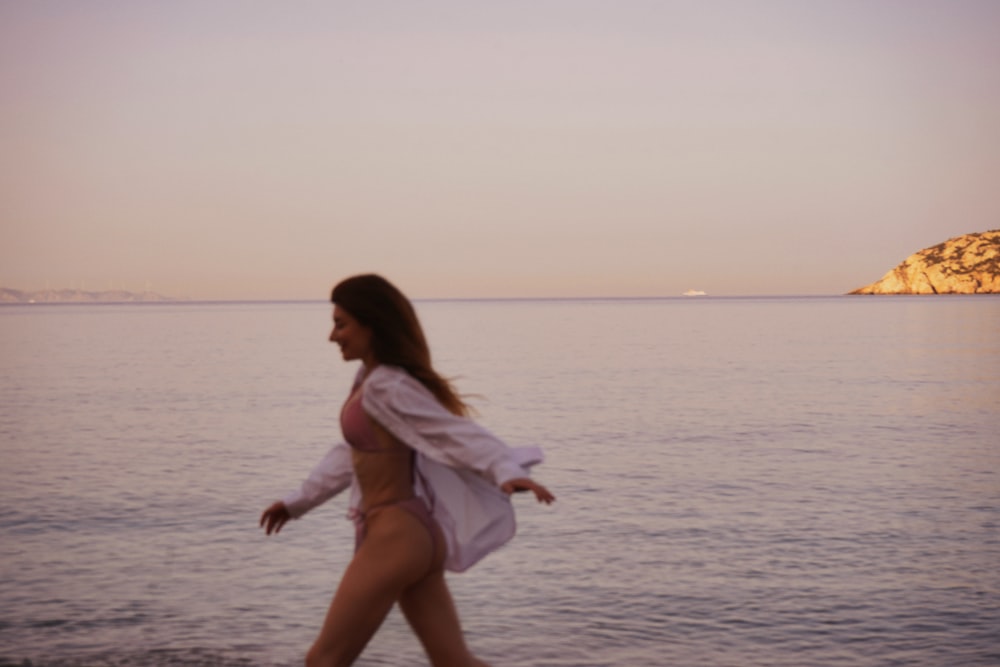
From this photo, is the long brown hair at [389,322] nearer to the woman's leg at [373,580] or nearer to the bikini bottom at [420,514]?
the bikini bottom at [420,514]

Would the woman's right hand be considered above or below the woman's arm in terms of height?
below

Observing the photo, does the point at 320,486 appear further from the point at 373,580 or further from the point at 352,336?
the point at 352,336

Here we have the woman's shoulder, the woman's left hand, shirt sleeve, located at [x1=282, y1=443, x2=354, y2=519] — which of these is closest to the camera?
the woman's left hand

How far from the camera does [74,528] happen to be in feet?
41.7

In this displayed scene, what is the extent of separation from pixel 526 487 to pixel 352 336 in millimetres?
921

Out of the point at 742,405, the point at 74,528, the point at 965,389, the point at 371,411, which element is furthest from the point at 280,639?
the point at 965,389

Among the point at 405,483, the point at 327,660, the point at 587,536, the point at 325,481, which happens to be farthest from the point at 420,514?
the point at 587,536

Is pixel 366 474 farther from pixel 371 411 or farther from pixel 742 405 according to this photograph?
pixel 742 405

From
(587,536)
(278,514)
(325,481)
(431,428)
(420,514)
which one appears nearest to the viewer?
(431,428)

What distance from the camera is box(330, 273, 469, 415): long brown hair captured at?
16.0ft

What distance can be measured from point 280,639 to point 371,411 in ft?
13.8

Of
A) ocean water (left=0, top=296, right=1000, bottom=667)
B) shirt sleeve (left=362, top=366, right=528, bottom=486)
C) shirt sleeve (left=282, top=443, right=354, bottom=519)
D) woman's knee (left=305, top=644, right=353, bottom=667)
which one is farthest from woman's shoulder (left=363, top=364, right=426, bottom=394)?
ocean water (left=0, top=296, right=1000, bottom=667)

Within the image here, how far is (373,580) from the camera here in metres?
4.74

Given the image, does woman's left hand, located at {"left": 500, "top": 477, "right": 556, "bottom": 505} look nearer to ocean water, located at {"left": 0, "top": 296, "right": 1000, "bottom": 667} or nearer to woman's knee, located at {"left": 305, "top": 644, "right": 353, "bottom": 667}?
woman's knee, located at {"left": 305, "top": 644, "right": 353, "bottom": 667}
